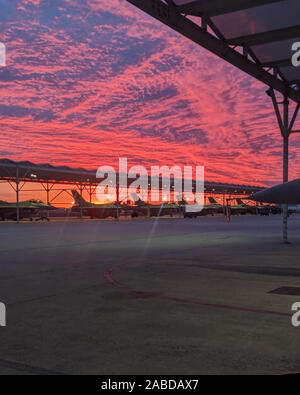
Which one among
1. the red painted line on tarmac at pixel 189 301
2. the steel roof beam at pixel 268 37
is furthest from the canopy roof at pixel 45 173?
the red painted line on tarmac at pixel 189 301

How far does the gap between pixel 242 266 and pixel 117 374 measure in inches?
342

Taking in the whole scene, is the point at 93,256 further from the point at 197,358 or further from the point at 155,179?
the point at 155,179

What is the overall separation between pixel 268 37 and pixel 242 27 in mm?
1000

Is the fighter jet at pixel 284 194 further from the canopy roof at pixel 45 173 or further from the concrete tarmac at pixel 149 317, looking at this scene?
the canopy roof at pixel 45 173

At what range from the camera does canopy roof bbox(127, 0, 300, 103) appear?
1145 centimetres

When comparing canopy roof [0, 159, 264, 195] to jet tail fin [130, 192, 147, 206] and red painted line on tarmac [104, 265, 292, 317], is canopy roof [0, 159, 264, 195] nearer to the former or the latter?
jet tail fin [130, 192, 147, 206]

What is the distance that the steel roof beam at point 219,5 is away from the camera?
37.6 feet

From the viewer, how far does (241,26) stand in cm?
1358

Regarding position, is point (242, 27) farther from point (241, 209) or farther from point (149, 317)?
point (241, 209)

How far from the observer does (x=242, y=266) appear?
498 inches

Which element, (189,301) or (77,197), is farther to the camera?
(77,197)

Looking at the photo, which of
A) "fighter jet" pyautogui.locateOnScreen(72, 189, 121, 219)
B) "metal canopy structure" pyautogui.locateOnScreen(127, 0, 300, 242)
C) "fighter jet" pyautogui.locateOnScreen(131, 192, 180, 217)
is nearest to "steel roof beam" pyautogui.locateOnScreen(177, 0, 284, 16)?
"metal canopy structure" pyautogui.locateOnScreen(127, 0, 300, 242)

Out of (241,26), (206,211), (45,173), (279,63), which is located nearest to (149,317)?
(241,26)

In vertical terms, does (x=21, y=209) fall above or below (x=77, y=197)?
below
